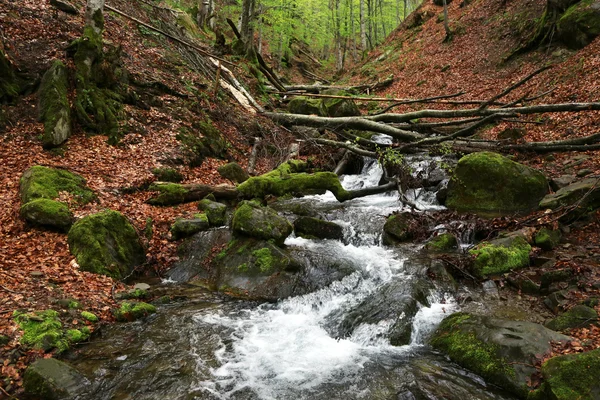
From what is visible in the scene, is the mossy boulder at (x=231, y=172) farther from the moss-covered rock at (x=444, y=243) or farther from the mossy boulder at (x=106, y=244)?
the moss-covered rock at (x=444, y=243)

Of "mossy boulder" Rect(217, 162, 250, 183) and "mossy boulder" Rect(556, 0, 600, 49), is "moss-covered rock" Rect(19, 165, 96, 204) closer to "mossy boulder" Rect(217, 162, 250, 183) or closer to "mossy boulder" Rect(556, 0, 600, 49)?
"mossy boulder" Rect(217, 162, 250, 183)

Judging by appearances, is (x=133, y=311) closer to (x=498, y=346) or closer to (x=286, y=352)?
(x=286, y=352)

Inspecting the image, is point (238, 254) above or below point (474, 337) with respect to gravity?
above

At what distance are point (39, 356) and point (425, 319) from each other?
5.70m

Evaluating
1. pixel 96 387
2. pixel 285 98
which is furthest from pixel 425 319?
pixel 285 98

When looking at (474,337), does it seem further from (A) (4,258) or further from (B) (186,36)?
(B) (186,36)

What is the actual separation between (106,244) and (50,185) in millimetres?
2134

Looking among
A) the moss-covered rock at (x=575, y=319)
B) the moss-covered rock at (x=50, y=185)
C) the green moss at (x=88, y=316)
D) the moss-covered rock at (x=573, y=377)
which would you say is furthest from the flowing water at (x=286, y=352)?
the moss-covered rock at (x=50, y=185)

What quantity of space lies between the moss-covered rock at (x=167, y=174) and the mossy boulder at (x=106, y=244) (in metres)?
2.87

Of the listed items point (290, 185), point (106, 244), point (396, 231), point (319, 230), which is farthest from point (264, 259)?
point (290, 185)

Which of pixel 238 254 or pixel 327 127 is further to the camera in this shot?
pixel 327 127

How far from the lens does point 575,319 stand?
17.0 feet

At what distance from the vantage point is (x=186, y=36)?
19922 millimetres

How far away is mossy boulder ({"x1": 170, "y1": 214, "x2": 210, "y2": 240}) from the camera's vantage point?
8.62m
